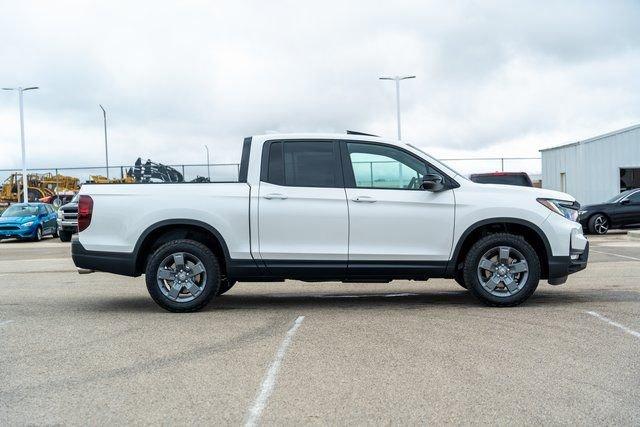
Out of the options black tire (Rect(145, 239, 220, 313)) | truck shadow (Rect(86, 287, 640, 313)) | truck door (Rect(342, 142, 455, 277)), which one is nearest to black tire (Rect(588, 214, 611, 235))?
→ truck shadow (Rect(86, 287, 640, 313))

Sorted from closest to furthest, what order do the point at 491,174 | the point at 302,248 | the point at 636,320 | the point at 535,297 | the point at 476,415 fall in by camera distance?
the point at 476,415 < the point at 636,320 < the point at 302,248 < the point at 535,297 < the point at 491,174

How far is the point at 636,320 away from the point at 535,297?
1.89 m

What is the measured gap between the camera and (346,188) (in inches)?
311

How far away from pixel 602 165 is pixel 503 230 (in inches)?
897

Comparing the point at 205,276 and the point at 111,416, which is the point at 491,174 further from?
the point at 111,416

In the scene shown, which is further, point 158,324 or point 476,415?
point 158,324

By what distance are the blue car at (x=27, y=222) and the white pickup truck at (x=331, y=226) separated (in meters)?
20.6

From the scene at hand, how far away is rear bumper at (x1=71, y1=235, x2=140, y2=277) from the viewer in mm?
7949

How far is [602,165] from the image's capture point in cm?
2881

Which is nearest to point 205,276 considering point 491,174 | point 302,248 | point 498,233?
point 302,248

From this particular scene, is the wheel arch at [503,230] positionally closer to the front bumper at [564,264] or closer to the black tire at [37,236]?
the front bumper at [564,264]

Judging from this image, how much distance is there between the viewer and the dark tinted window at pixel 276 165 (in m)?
7.97

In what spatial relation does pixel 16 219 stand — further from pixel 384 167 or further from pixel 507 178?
pixel 384 167

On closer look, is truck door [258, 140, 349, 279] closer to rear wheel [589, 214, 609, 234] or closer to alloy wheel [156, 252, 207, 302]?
alloy wheel [156, 252, 207, 302]
